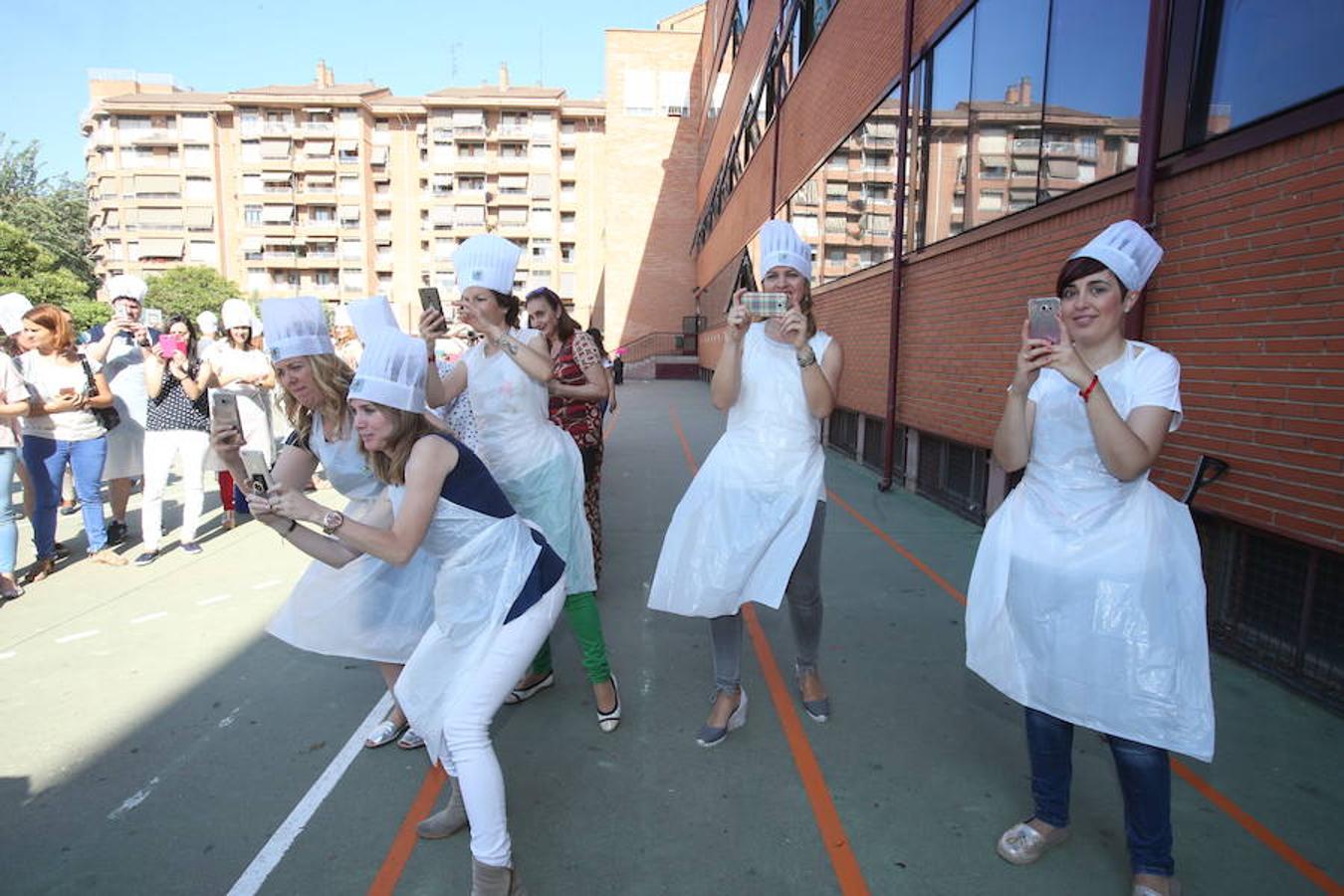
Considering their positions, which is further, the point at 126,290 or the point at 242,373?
the point at 242,373

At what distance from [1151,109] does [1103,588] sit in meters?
3.71

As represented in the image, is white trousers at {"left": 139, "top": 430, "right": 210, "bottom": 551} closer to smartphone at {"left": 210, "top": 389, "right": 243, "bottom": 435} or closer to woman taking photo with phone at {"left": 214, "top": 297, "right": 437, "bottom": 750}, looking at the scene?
woman taking photo with phone at {"left": 214, "top": 297, "right": 437, "bottom": 750}

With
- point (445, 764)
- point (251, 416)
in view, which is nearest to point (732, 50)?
point (251, 416)

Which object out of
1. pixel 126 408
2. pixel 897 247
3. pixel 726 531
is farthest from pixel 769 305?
pixel 126 408

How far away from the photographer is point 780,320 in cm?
311

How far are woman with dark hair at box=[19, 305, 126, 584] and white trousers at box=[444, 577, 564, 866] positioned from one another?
513 centimetres

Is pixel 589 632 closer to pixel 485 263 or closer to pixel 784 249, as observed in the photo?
pixel 485 263

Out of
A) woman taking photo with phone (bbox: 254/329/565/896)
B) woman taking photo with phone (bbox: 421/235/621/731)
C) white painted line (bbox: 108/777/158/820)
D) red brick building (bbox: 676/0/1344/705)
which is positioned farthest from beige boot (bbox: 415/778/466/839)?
red brick building (bbox: 676/0/1344/705)

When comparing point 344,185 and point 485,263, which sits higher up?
point 344,185

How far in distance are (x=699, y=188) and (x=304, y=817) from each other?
39.7m

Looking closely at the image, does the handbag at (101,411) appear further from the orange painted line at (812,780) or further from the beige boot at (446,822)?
the orange painted line at (812,780)

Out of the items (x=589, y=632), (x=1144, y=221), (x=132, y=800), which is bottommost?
(x=132, y=800)

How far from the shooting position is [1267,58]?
3797mm

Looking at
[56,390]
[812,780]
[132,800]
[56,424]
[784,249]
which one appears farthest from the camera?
[56,424]
